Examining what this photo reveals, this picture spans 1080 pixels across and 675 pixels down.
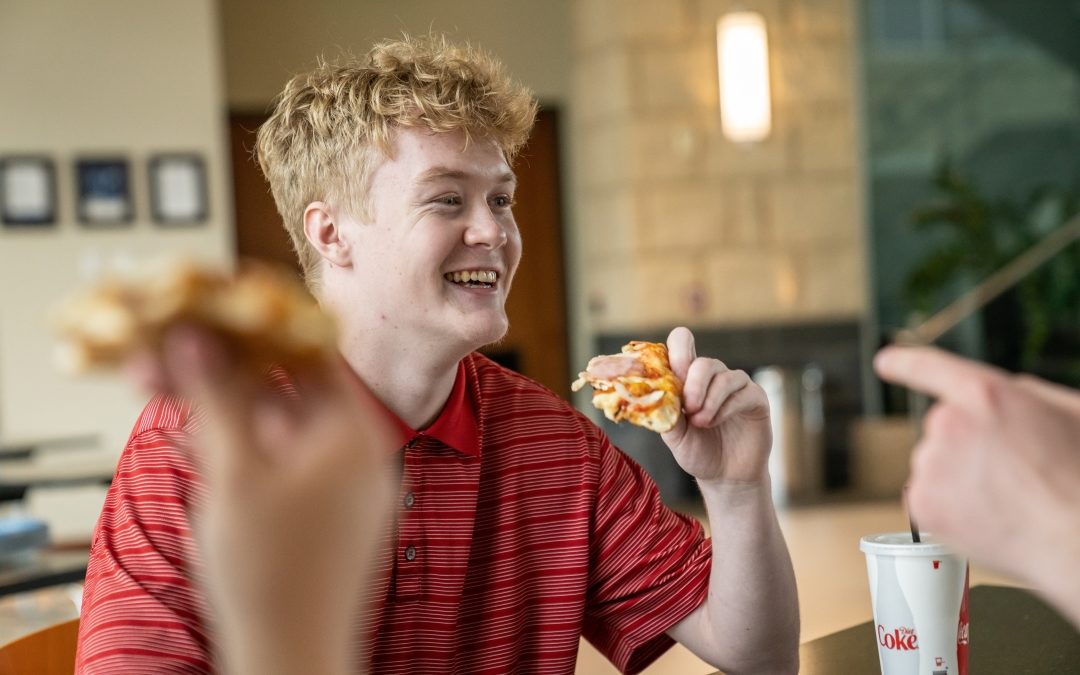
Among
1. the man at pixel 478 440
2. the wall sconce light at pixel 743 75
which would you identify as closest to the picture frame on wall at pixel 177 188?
the wall sconce light at pixel 743 75

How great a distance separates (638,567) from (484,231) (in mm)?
468

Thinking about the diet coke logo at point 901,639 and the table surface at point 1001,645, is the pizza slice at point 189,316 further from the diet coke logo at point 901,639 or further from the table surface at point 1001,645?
the table surface at point 1001,645

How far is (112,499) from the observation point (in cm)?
131

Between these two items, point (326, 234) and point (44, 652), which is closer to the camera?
point (44, 652)

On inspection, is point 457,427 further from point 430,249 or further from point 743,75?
point 743,75

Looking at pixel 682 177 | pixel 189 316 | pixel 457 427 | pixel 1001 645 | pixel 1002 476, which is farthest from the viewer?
pixel 682 177

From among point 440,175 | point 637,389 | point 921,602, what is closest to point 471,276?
point 440,175

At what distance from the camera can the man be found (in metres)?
1.48

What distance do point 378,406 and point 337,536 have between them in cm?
92

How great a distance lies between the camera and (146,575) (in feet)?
3.99

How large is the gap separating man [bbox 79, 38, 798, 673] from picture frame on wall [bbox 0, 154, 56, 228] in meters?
5.20

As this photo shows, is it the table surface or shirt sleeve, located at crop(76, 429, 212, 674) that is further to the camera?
the table surface

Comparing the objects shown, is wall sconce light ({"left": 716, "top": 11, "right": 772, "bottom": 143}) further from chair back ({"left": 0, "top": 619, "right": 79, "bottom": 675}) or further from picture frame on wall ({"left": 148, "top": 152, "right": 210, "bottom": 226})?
chair back ({"left": 0, "top": 619, "right": 79, "bottom": 675})

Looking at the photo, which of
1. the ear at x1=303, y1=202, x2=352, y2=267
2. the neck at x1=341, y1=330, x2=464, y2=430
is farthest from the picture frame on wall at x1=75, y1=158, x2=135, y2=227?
the neck at x1=341, y1=330, x2=464, y2=430
